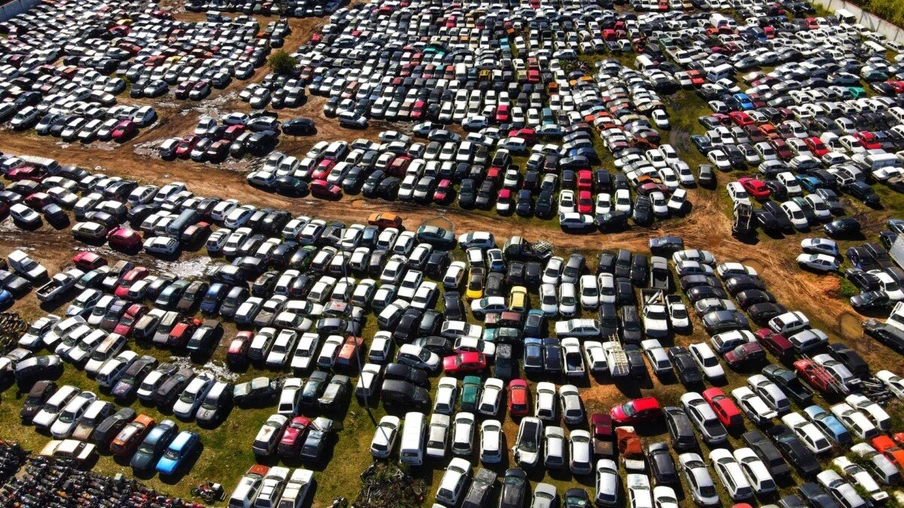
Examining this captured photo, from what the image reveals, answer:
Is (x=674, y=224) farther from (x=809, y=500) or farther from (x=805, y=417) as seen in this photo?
(x=809, y=500)

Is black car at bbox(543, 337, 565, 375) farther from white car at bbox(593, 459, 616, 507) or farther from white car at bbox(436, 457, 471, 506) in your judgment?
white car at bbox(436, 457, 471, 506)

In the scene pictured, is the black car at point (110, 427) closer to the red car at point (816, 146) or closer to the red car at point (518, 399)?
the red car at point (518, 399)

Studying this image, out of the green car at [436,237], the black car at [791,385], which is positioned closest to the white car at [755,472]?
the black car at [791,385]

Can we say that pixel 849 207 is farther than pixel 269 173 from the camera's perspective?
No

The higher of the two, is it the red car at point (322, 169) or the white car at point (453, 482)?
the red car at point (322, 169)

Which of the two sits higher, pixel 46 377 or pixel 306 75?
pixel 306 75

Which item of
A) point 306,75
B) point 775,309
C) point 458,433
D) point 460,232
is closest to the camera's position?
point 458,433

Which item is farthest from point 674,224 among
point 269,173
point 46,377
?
point 46,377
